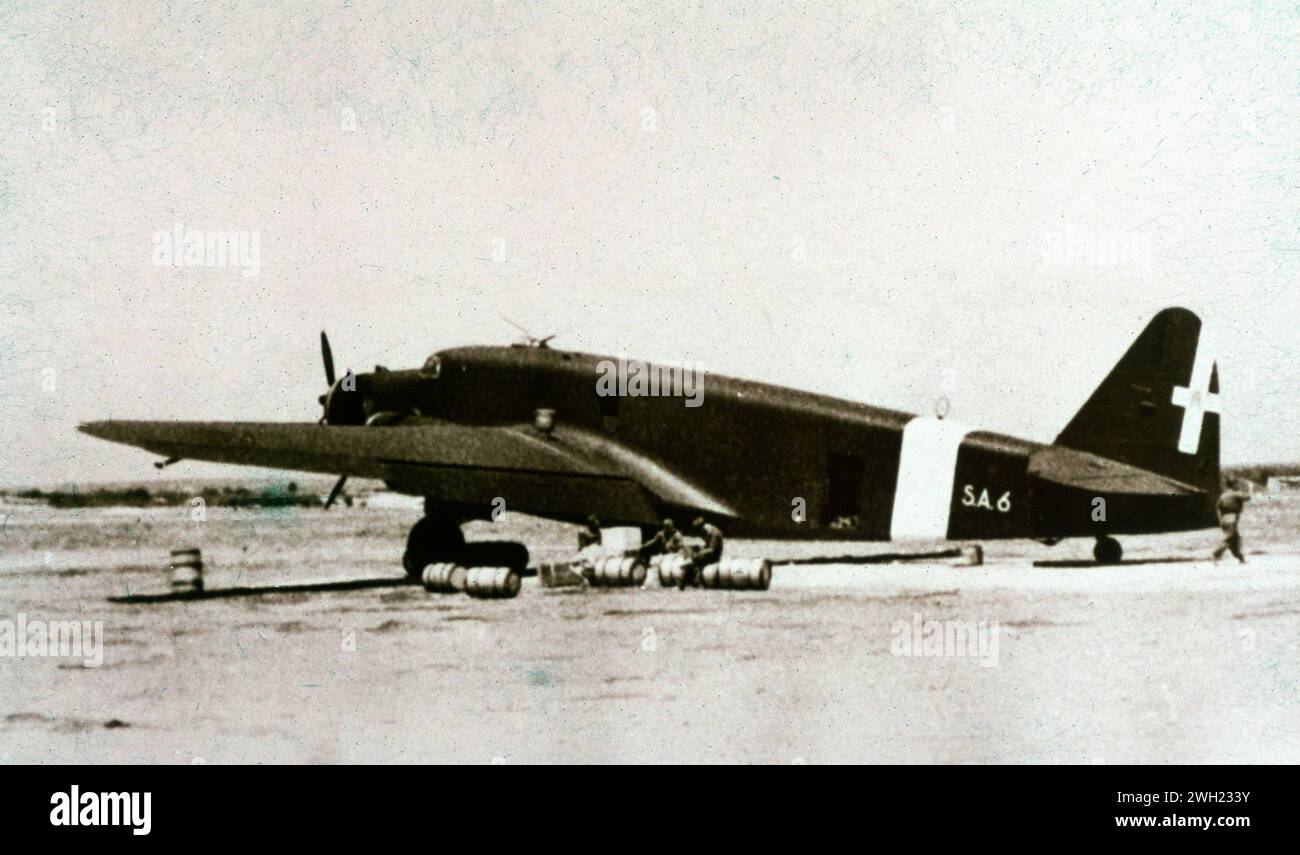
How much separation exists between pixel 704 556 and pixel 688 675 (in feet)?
32.2

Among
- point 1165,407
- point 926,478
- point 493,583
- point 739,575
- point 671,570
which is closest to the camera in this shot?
point 493,583

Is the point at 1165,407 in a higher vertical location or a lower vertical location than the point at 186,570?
higher

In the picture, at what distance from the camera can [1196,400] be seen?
87.2 feet

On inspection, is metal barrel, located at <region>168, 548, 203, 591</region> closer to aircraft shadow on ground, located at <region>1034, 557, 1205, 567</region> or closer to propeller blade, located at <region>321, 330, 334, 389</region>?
propeller blade, located at <region>321, 330, 334, 389</region>

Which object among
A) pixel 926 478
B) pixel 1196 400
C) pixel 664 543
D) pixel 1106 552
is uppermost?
pixel 1196 400

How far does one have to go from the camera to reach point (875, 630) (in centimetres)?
2058

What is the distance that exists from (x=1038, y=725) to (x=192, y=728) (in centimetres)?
882

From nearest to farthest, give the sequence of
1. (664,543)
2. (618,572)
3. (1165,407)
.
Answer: (1165,407), (618,572), (664,543)

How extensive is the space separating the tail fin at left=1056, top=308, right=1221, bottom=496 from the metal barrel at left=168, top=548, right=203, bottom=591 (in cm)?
1756

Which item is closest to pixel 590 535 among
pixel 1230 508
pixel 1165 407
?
pixel 1165 407

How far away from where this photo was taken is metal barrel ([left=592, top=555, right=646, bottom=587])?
88.3 feet

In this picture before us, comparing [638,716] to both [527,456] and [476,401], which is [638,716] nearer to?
[527,456]

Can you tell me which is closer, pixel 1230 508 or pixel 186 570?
pixel 186 570

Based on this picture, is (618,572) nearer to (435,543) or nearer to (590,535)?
(590,535)
